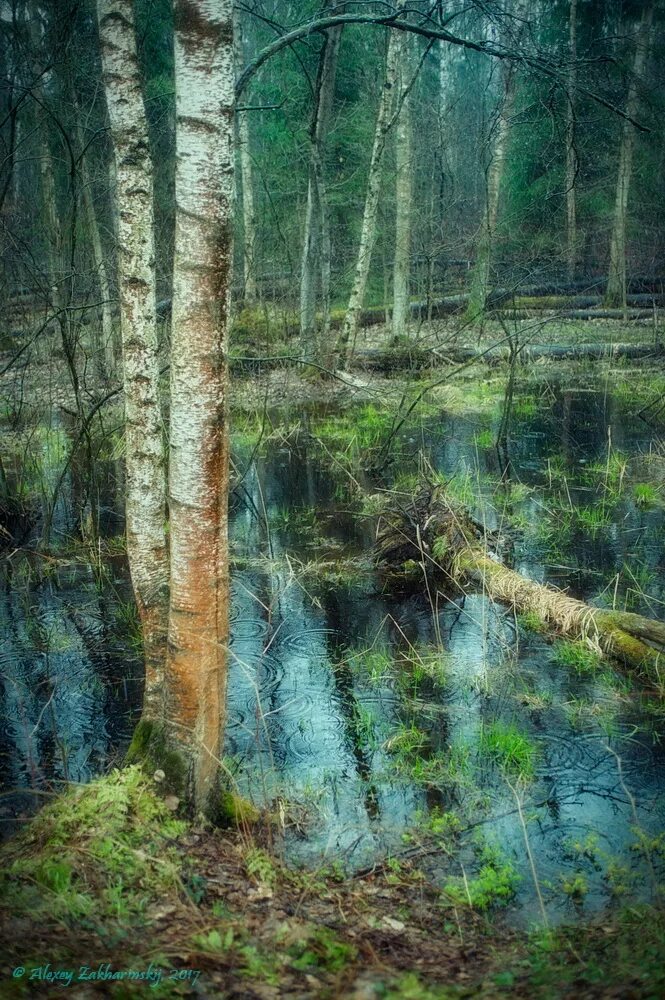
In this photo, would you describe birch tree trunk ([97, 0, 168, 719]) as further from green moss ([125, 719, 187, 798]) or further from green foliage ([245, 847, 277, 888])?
green foliage ([245, 847, 277, 888])

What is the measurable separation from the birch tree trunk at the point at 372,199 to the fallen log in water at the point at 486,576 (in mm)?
8557

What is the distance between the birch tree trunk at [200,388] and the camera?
3838mm

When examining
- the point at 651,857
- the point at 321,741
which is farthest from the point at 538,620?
the point at 651,857

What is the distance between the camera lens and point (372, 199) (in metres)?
16.7

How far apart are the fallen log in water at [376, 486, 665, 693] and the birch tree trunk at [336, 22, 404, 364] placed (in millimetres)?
8557

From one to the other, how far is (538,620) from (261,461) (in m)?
6.86

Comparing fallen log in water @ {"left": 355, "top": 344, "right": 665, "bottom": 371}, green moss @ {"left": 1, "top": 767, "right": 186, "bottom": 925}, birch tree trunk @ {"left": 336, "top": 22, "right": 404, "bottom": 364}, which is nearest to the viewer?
green moss @ {"left": 1, "top": 767, "right": 186, "bottom": 925}

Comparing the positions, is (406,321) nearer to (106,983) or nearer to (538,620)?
(538,620)

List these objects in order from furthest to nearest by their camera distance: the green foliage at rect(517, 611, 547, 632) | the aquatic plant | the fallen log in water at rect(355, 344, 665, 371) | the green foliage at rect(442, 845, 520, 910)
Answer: the fallen log in water at rect(355, 344, 665, 371) < the aquatic plant < the green foliage at rect(517, 611, 547, 632) < the green foliage at rect(442, 845, 520, 910)

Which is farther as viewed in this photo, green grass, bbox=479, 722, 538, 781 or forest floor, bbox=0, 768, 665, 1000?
green grass, bbox=479, 722, 538, 781

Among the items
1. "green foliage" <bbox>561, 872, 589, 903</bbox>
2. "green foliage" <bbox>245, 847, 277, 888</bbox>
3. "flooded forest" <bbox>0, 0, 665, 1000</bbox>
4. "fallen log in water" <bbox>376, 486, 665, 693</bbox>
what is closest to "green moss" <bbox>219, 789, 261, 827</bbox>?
"flooded forest" <bbox>0, 0, 665, 1000</bbox>

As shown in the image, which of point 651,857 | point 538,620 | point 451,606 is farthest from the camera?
point 451,606

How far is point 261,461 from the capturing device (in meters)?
13.2

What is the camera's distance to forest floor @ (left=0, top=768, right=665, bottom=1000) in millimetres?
2980
